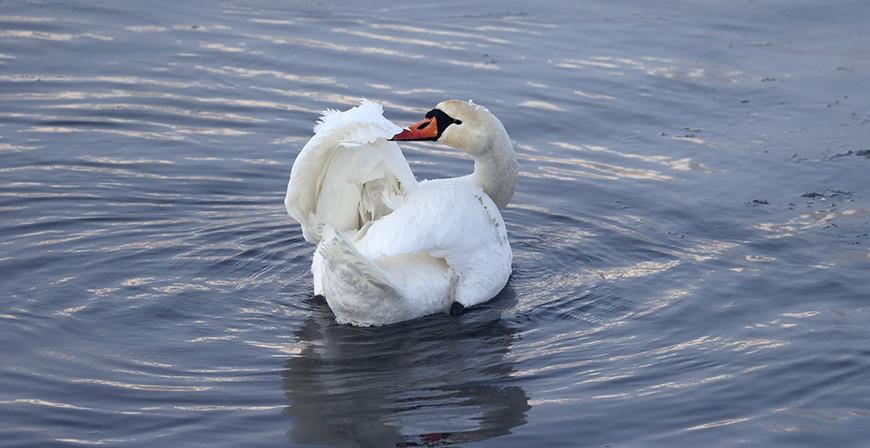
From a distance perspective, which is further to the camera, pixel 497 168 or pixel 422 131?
pixel 497 168

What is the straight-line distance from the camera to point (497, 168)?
8.29 m

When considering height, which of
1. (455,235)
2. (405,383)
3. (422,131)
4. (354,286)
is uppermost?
(422,131)

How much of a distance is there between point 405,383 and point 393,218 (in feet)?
3.61

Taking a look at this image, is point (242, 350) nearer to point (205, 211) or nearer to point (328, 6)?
point (205, 211)

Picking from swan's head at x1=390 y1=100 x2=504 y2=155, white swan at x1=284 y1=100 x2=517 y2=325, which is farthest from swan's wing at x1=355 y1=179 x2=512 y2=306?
swan's head at x1=390 y1=100 x2=504 y2=155

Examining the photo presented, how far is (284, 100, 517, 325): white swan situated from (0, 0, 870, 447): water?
19 cm

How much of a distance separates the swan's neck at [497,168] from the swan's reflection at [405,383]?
2.52 feet

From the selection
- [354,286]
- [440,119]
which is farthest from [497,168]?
[354,286]

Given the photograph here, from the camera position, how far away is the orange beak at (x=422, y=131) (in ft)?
26.0

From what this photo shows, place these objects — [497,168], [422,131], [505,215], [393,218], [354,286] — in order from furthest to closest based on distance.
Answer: [505,215]
[497,168]
[422,131]
[393,218]
[354,286]

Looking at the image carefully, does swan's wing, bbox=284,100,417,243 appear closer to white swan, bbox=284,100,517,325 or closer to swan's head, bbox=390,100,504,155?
white swan, bbox=284,100,517,325

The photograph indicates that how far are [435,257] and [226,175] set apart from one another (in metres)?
2.68

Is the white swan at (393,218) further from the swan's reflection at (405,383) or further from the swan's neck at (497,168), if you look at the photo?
the swan's reflection at (405,383)

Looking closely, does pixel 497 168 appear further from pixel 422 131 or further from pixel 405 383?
pixel 405 383
